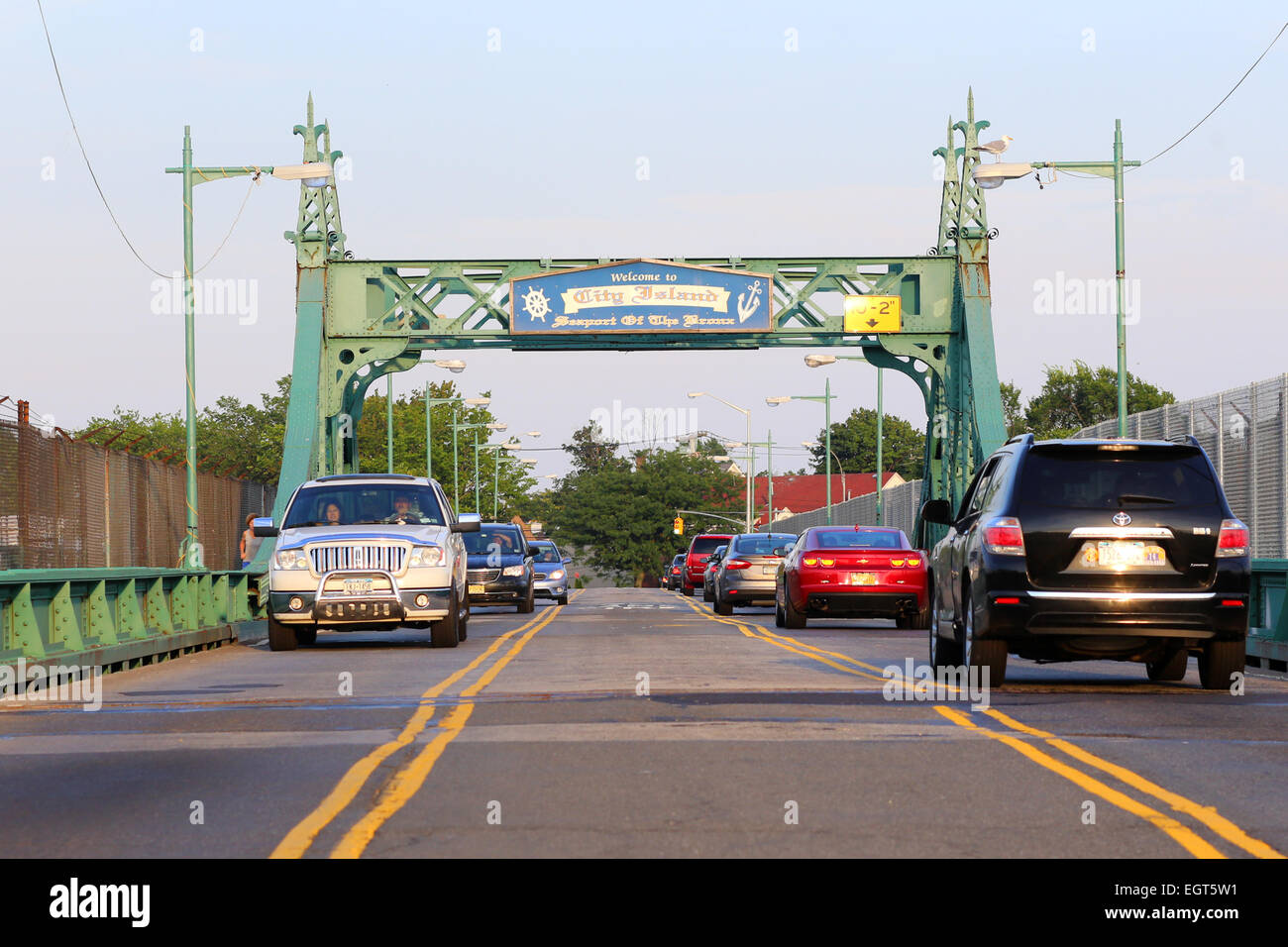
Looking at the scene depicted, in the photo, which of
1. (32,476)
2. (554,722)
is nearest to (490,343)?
(32,476)

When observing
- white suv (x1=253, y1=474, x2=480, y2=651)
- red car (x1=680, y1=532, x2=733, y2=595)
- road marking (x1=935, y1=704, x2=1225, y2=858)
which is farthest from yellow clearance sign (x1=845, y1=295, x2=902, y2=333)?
road marking (x1=935, y1=704, x2=1225, y2=858)

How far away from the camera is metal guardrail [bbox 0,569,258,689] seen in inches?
643

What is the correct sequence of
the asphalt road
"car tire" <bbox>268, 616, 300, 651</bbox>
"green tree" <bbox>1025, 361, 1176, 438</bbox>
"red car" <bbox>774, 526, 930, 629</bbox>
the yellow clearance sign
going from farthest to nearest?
"green tree" <bbox>1025, 361, 1176, 438</bbox>
the yellow clearance sign
"red car" <bbox>774, 526, 930, 629</bbox>
"car tire" <bbox>268, 616, 300, 651</bbox>
the asphalt road

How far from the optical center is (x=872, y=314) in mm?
37062

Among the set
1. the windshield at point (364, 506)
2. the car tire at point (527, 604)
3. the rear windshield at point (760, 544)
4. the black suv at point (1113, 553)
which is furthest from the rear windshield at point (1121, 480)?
the car tire at point (527, 604)

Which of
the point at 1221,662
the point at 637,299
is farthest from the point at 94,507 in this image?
the point at 1221,662

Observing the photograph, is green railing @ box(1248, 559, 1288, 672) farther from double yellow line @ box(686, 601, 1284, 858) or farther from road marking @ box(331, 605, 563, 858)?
road marking @ box(331, 605, 563, 858)

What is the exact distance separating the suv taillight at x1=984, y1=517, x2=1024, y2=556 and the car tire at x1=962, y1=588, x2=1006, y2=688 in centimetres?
67

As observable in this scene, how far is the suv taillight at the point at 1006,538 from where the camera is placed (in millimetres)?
13969

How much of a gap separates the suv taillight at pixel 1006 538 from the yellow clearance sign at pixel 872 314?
23.1m

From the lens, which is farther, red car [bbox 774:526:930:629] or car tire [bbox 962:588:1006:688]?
red car [bbox 774:526:930:629]

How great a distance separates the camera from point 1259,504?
28109 mm
